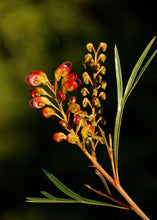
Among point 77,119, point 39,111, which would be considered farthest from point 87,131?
point 39,111

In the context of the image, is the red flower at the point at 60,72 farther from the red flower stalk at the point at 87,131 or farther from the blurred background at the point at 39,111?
the blurred background at the point at 39,111

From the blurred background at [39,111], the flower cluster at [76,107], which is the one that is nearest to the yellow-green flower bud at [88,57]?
the flower cluster at [76,107]

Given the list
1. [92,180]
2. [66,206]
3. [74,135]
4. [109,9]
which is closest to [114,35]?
[109,9]

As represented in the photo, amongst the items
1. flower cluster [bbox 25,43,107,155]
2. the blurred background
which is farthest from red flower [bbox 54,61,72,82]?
the blurred background

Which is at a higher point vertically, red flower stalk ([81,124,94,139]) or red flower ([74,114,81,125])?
red flower ([74,114,81,125])

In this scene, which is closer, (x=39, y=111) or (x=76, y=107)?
(x=76, y=107)

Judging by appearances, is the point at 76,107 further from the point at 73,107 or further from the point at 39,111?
the point at 39,111

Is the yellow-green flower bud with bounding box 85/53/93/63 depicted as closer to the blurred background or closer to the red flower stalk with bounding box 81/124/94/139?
the red flower stalk with bounding box 81/124/94/139

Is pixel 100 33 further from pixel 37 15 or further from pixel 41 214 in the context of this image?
pixel 41 214

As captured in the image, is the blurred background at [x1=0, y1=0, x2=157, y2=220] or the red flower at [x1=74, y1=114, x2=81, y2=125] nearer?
the red flower at [x1=74, y1=114, x2=81, y2=125]

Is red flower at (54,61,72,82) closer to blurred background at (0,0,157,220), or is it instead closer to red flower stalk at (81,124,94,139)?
red flower stalk at (81,124,94,139)

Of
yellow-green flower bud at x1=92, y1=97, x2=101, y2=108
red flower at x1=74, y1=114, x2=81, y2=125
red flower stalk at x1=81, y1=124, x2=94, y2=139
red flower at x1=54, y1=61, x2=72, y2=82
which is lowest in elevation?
red flower stalk at x1=81, y1=124, x2=94, y2=139
